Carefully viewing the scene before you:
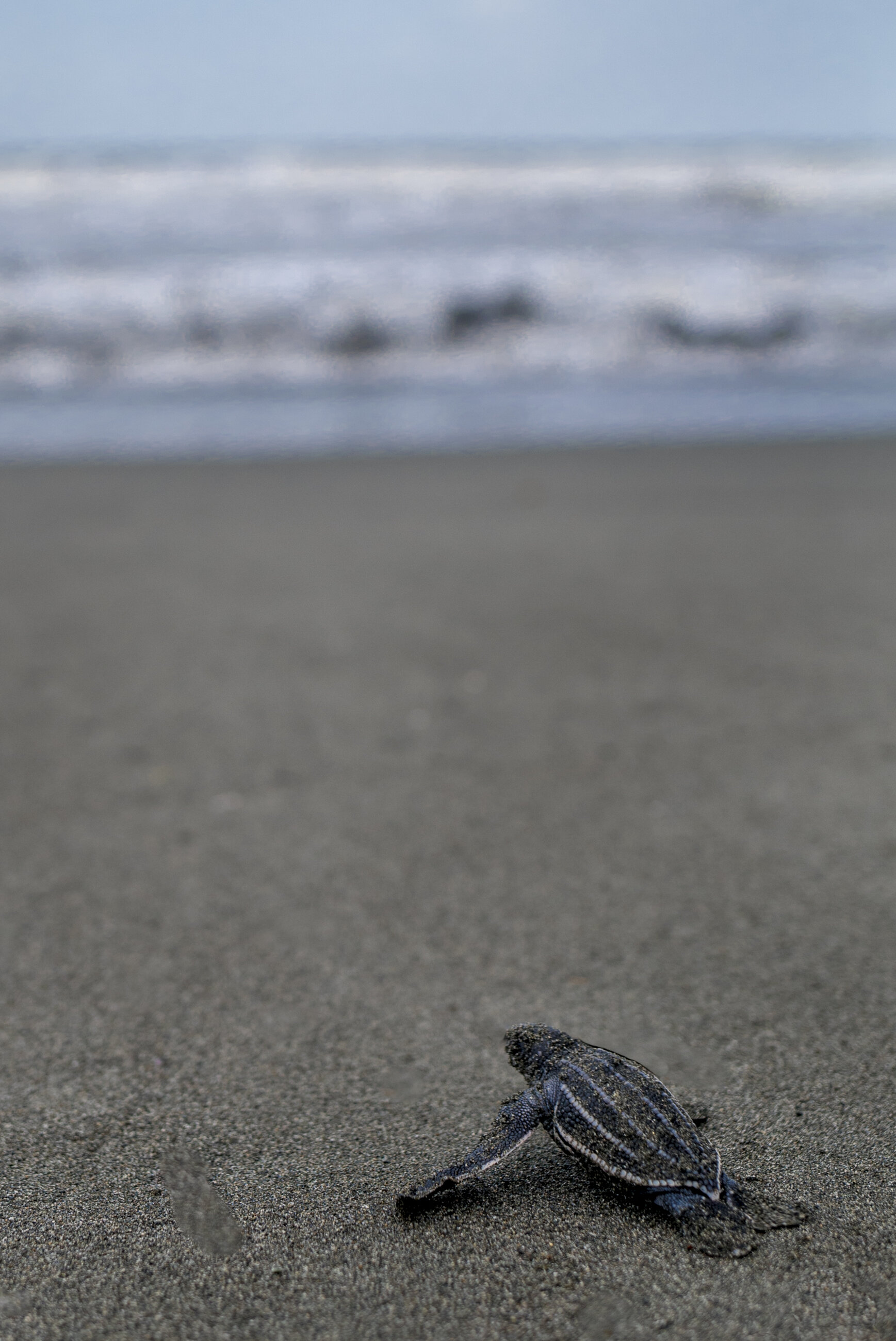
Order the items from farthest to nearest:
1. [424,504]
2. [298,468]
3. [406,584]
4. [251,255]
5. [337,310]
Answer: [251,255] → [337,310] → [298,468] → [424,504] → [406,584]

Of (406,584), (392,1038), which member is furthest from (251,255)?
(392,1038)

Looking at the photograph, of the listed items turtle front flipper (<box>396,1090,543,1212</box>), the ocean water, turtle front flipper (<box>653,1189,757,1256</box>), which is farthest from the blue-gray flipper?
the ocean water

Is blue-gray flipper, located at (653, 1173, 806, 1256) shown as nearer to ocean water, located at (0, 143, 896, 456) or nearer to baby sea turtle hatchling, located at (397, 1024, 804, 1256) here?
baby sea turtle hatchling, located at (397, 1024, 804, 1256)

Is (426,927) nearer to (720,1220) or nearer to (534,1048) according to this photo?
(534,1048)

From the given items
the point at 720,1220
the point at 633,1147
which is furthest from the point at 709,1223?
the point at 633,1147

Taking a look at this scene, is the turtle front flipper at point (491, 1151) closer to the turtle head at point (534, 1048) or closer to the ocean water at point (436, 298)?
the turtle head at point (534, 1048)

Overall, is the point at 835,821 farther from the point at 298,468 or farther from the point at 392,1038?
the point at 298,468
